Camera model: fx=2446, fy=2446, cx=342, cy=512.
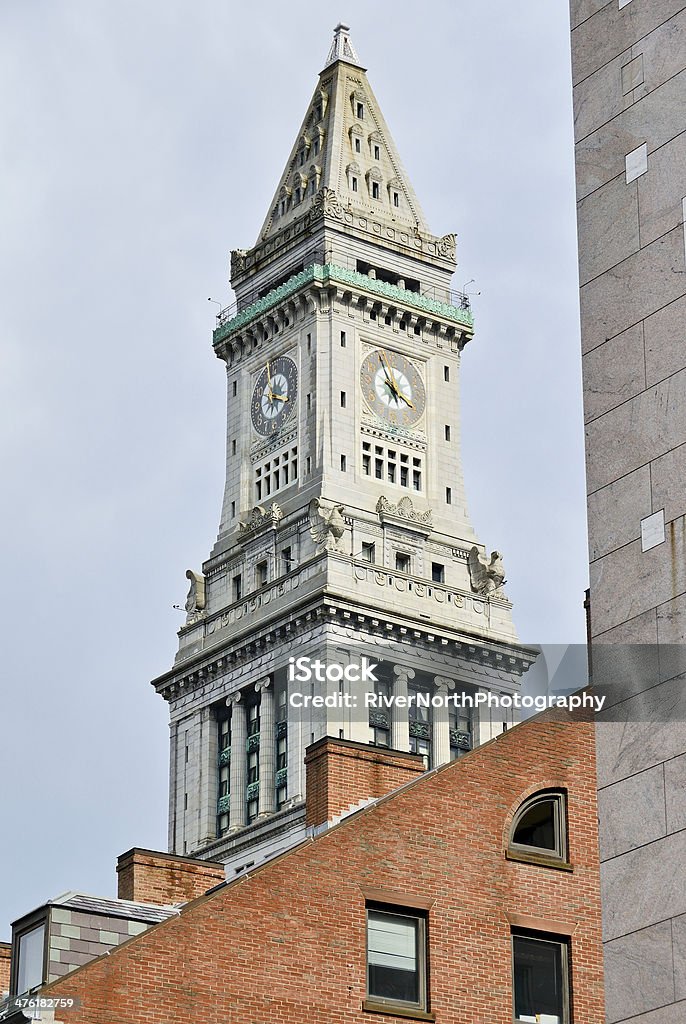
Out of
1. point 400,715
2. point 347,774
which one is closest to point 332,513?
point 400,715

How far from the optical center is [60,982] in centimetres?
3938

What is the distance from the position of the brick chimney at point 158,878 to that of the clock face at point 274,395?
4747 inches

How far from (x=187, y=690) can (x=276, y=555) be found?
445 inches


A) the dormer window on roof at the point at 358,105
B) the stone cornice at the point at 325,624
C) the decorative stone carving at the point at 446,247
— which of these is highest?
the dormer window on roof at the point at 358,105

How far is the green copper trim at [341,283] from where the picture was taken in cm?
17488

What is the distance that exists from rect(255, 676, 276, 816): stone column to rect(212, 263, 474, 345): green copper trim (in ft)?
100

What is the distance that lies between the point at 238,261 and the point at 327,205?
10089 mm

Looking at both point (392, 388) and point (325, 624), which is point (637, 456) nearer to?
point (325, 624)

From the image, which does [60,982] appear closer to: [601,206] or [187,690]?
[601,206]

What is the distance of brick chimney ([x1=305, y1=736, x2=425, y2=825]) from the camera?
164 ft

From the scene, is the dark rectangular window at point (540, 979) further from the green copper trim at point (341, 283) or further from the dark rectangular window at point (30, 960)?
the green copper trim at point (341, 283)

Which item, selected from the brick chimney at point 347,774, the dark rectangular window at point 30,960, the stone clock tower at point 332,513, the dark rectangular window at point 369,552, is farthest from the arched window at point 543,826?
the dark rectangular window at point 369,552

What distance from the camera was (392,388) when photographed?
573ft

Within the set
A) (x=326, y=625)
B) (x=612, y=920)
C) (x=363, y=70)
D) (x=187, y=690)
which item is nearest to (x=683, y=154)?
(x=612, y=920)
